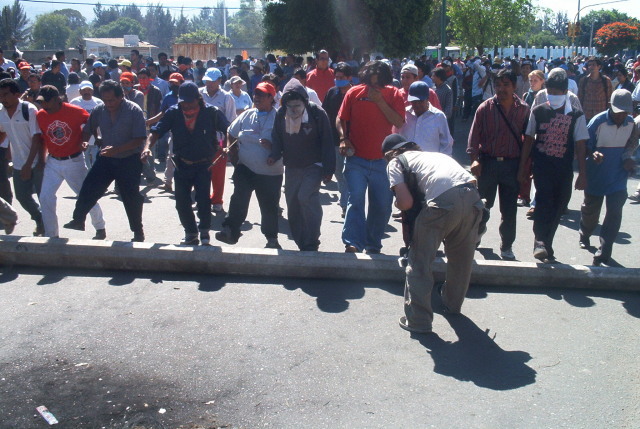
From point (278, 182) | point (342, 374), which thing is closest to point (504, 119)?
point (278, 182)

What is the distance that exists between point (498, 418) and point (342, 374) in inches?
41.6

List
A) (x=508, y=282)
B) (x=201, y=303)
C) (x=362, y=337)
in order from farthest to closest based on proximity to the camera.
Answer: (x=508, y=282)
(x=201, y=303)
(x=362, y=337)

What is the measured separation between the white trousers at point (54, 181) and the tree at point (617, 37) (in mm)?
45172

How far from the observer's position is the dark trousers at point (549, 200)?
6.61 meters

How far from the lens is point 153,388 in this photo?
173 inches

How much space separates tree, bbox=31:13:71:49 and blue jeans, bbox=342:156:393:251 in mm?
129329

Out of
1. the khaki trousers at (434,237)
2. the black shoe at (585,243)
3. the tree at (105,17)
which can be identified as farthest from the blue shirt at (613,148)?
the tree at (105,17)

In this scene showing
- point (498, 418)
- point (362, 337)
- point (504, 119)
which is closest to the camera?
point (498, 418)

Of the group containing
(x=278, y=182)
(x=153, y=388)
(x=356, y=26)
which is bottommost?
(x=153, y=388)

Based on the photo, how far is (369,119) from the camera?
267 inches

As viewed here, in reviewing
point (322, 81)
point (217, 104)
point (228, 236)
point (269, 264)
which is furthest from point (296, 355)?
point (322, 81)

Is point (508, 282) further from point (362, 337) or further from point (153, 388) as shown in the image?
point (153, 388)

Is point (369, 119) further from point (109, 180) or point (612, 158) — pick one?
point (109, 180)

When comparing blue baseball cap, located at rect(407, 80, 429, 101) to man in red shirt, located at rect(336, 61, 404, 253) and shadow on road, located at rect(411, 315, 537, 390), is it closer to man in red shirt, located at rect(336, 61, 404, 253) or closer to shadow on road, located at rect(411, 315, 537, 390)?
man in red shirt, located at rect(336, 61, 404, 253)
